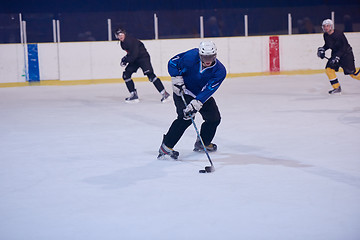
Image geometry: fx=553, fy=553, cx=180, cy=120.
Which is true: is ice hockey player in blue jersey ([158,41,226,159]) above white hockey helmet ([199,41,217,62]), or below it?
below

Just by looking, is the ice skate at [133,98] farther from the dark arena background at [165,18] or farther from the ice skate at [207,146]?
the dark arena background at [165,18]

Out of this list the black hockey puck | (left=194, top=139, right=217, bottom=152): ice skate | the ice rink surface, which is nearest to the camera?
the ice rink surface

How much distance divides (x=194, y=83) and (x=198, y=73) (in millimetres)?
115

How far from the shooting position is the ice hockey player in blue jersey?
12.8 feet

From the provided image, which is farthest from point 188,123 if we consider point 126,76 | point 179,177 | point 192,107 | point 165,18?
point 165,18

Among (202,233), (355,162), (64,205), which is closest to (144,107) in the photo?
(355,162)

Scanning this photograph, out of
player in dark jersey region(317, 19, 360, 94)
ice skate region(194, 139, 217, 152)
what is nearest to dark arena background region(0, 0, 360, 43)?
player in dark jersey region(317, 19, 360, 94)

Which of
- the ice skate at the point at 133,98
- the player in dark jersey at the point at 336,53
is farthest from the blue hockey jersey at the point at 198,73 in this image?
the player in dark jersey at the point at 336,53

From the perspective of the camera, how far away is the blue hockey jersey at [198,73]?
3957 mm

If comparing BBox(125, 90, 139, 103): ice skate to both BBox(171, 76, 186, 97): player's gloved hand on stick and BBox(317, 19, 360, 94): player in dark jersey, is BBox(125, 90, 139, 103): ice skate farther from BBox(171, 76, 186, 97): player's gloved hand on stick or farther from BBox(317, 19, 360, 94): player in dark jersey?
BBox(171, 76, 186, 97): player's gloved hand on stick

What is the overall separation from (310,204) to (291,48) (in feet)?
32.2

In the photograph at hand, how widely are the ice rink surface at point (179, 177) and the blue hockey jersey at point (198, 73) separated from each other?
55cm

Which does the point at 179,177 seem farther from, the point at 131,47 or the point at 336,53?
the point at 336,53

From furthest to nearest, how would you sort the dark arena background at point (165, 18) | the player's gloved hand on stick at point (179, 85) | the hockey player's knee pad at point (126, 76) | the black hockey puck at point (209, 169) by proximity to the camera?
the dark arena background at point (165, 18) → the hockey player's knee pad at point (126, 76) → the player's gloved hand on stick at point (179, 85) → the black hockey puck at point (209, 169)
